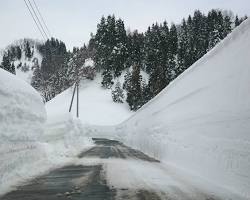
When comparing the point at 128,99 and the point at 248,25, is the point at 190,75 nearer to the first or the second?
the point at 248,25

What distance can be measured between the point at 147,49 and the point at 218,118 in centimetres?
8361

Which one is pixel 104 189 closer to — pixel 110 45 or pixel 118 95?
pixel 118 95

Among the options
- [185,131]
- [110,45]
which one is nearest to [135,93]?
[110,45]

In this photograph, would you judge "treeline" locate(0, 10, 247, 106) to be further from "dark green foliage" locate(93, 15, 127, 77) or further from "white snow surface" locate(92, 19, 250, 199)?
"white snow surface" locate(92, 19, 250, 199)

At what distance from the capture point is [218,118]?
976 centimetres

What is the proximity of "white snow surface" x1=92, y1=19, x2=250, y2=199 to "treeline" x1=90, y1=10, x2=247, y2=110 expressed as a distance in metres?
64.2

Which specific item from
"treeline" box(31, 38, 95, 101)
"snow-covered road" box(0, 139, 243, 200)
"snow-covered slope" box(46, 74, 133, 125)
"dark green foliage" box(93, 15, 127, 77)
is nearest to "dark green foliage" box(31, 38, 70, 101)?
"treeline" box(31, 38, 95, 101)

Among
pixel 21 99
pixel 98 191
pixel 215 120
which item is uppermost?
pixel 21 99

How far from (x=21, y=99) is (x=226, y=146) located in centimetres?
579

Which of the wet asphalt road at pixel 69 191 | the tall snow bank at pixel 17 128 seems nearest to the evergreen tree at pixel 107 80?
the tall snow bank at pixel 17 128

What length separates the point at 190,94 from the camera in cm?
1387

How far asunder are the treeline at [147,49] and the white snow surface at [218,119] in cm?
6422

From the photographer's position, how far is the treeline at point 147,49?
84.0m

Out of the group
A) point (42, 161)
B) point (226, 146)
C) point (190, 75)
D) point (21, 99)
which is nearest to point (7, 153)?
point (21, 99)
